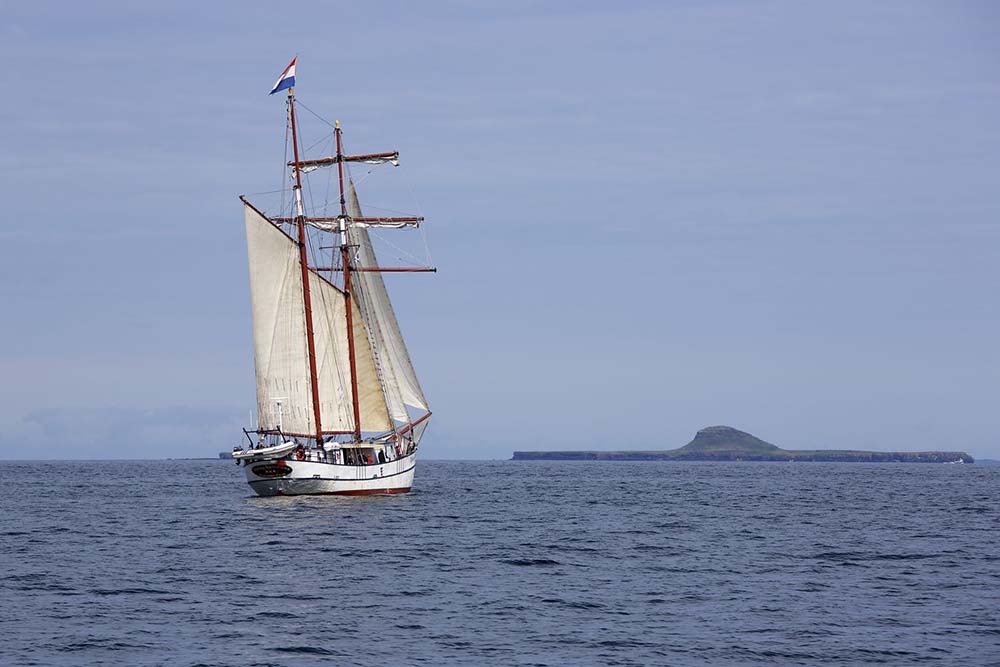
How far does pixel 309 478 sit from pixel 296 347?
9317 millimetres

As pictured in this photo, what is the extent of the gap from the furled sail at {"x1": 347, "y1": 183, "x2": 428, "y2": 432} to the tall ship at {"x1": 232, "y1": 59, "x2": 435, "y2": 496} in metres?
0.07

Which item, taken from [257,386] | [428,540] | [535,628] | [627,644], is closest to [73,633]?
[535,628]

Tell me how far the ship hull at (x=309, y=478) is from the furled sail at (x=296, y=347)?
10.6 feet

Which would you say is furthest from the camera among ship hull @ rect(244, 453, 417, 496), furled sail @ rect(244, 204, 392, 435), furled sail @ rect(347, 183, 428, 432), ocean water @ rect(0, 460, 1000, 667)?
furled sail @ rect(347, 183, 428, 432)

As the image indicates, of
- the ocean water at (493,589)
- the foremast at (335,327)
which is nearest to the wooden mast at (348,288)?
the foremast at (335,327)

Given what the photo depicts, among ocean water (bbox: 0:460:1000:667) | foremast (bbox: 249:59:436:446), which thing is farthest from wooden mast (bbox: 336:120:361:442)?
ocean water (bbox: 0:460:1000:667)

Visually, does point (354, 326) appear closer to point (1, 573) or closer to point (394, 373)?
point (394, 373)

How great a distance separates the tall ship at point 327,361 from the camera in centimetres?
8638

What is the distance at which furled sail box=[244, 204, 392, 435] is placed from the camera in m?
86.6

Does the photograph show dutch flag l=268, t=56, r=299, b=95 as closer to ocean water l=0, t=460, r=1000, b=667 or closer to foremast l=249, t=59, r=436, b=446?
foremast l=249, t=59, r=436, b=446

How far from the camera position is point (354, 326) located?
3755 inches

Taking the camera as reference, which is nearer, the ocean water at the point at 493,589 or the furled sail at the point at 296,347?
the ocean water at the point at 493,589

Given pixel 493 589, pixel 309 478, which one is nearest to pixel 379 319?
pixel 309 478

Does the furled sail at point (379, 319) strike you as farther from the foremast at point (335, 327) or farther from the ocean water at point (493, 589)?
the ocean water at point (493, 589)
